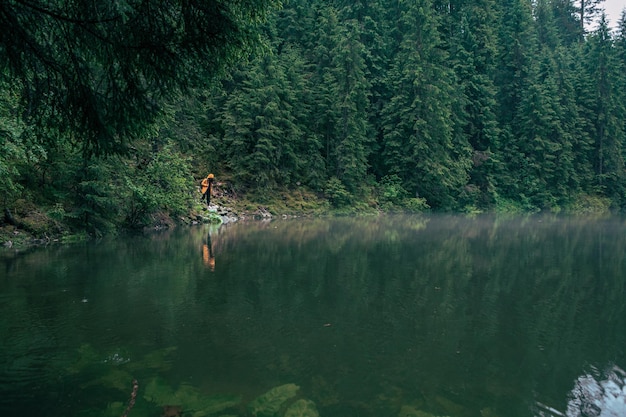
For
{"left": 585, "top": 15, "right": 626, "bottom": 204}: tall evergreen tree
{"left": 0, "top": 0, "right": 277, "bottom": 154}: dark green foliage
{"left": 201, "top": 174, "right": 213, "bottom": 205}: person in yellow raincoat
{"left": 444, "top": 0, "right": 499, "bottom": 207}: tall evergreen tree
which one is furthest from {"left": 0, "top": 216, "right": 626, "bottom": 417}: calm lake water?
{"left": 585, "top": 15, "right": 626, "bottom": 204}: tall evergreen tree

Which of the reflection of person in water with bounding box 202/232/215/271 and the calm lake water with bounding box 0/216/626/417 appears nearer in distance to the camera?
the calm lake water with bounding box 0/216/626/417

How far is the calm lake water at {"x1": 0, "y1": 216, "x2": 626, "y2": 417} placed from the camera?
4.03m

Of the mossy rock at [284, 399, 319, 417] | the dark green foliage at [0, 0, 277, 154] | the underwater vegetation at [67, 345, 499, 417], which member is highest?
the dark green foliage at [0, 0, 277, 154]

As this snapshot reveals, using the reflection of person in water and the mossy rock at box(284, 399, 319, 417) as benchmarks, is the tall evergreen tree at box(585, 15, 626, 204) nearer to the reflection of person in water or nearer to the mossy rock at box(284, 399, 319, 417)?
the reflection of person in water

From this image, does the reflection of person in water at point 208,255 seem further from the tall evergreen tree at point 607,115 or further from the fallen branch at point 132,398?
the tall evergreen tree at point 607,115

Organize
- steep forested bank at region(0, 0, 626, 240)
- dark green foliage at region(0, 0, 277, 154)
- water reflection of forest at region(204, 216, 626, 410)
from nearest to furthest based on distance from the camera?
1. dark green foliage at region(0, 0, 277, 154)
2. water reflection of forest at region(204, 216, 626, 410)
3. steep forested bank at region(0, 0, 626, 240)

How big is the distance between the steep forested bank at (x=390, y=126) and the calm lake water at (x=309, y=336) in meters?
6.61

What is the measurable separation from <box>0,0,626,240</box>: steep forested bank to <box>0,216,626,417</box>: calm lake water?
21.7 feet

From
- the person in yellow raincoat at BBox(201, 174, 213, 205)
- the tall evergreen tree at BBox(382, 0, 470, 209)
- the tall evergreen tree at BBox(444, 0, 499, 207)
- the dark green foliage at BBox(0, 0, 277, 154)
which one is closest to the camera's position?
the dark green foliage at BBox(0, 0, 277, 154)

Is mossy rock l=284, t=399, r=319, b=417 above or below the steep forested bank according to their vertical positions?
below

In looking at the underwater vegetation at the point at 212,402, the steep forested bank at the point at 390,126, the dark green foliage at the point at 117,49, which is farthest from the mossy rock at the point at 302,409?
the steep forested bank at the point at 390,126

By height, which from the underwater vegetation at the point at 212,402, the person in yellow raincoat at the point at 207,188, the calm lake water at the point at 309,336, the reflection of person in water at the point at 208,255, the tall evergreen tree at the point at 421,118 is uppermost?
the tall evergreen tree at the point at 421,118

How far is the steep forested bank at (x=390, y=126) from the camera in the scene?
17422 mm

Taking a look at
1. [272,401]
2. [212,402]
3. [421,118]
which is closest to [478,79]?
[421,118]
